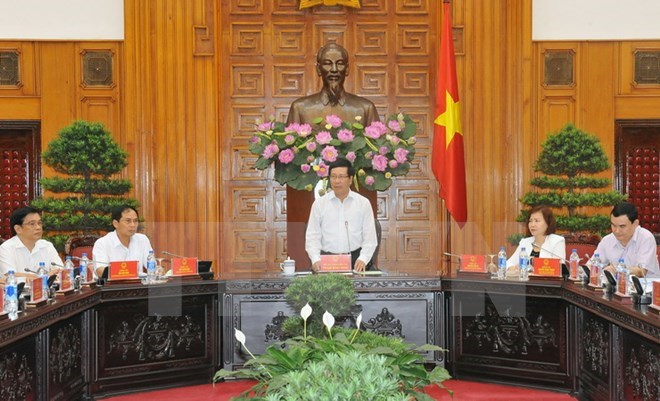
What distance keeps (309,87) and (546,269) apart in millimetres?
3424

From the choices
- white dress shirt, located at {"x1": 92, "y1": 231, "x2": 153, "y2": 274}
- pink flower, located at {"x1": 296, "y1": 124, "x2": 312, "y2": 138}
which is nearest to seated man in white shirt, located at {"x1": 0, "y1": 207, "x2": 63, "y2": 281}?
white dress shirt, located at {"x1": 92, "y1": 231, "x2": 153, "y2": 274}

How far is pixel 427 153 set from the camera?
717cm

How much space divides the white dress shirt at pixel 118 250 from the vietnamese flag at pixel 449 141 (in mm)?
2287

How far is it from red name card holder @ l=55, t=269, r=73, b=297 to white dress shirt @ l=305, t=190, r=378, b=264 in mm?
1447

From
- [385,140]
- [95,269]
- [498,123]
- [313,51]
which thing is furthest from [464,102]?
[95,269]

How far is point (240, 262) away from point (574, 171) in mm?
3011

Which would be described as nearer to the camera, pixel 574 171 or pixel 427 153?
pixel 574 171

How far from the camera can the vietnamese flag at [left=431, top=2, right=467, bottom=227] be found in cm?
592

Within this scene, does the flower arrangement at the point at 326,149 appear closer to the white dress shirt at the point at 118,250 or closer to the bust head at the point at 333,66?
the bust head at the point at 333,66

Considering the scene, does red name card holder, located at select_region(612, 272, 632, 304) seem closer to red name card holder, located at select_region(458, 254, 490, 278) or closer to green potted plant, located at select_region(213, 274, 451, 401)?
red name card holder, located at select_region(458, 254, 490, 278)

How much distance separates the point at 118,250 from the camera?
4.82m

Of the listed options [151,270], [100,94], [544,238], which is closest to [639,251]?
[544,238]

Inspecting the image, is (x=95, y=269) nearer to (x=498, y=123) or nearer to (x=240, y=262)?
(x=240, y=262)

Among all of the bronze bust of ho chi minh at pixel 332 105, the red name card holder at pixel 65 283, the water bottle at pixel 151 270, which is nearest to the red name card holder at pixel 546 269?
the bronze bust of ho chi minh at pixel 332 105
